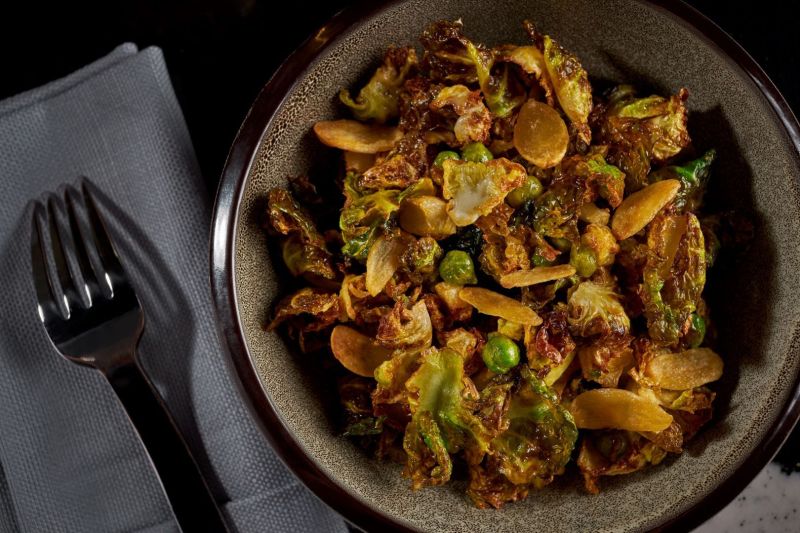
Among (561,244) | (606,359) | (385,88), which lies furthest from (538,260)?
(385,88)

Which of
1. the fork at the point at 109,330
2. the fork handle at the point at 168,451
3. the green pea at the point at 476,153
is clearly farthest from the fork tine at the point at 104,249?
the green pea at the point at 476,153

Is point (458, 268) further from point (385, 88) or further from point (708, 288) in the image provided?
point (708, 288)

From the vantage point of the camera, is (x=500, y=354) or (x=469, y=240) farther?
(x=469, y=240)

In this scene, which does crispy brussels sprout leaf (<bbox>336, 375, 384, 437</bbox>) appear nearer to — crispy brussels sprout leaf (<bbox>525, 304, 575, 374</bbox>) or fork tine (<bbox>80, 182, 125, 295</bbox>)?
crispy brussels sprout leaf (<bbox>525, 304, 575, 374</bbox>)

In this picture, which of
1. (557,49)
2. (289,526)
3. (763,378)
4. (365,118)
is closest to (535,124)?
(557,49)

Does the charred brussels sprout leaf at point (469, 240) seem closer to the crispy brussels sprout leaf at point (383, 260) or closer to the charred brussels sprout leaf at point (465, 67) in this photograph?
the crispy brussels sprout leaf at point (383, 260)

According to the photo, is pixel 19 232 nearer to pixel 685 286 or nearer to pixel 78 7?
pixel 78 7
